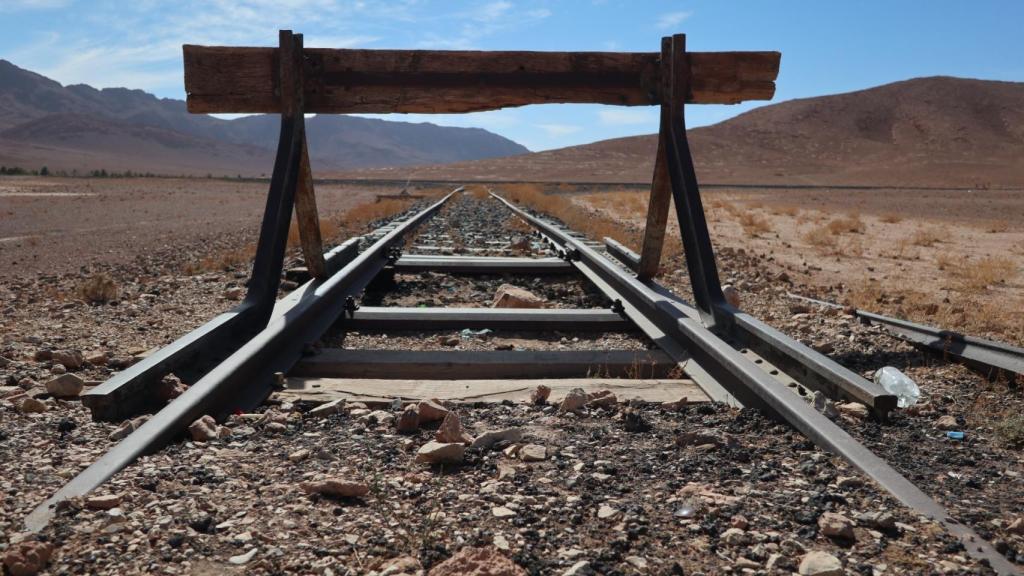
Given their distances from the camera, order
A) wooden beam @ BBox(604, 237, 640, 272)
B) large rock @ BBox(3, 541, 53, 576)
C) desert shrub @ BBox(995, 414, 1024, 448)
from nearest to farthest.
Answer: large rock @ BBox(3, 541, 53, 576), desert shrub @ BBox(995, 414, 1024, 448), wooden beam @ BBox(604, 237, 640, 272)

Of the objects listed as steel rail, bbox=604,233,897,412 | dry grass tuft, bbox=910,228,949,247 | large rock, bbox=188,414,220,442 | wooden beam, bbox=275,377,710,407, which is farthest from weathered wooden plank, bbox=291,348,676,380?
dry grass tuft, bbox=910,228,949,247

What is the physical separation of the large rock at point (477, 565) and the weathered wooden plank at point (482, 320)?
10.0 ft

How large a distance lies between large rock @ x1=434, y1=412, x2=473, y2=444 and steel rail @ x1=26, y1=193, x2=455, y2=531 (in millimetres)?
868

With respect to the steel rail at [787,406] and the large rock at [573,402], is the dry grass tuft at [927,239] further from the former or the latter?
the large rock at [573,402]

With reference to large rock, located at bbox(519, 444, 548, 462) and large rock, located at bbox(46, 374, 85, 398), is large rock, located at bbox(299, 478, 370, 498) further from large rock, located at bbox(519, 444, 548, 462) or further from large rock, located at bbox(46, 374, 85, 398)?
large rock, located at bbox(46, 374, 85, 398)

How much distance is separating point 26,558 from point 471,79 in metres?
4.19

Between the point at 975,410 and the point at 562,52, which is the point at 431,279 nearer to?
the point at 562,52

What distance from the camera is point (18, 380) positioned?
3.50m

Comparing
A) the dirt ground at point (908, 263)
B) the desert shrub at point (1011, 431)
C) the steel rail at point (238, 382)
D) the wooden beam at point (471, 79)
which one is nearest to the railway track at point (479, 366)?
the steel rail at point (238, 382)

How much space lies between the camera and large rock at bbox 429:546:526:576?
6.01 feet

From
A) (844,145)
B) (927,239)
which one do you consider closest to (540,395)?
(927,239)

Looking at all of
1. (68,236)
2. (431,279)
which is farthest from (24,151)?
(431,279)

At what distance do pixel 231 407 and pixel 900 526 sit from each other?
2369 millimetres

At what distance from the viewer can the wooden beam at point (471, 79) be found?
521cm
